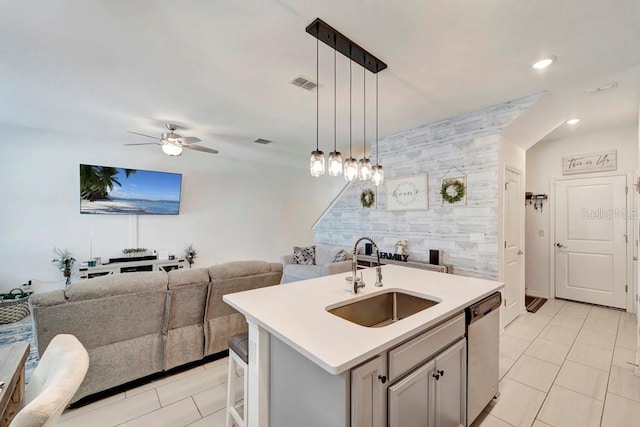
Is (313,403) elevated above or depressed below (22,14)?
below

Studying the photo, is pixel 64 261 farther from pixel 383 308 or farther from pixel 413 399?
pixel 413 399

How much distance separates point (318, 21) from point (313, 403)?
2297 mm

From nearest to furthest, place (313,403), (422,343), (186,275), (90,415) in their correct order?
(313,403)
(422,343)
(90,415)
(186,275)

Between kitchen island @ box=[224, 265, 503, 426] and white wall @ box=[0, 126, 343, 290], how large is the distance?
14.7 ft

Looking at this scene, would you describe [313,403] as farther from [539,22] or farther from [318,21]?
[539,22]

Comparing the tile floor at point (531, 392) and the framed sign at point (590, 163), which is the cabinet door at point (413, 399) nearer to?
the tile floor at point (531, 392)

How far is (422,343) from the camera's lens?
1.44 m

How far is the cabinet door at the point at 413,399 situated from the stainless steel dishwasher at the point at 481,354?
50cm

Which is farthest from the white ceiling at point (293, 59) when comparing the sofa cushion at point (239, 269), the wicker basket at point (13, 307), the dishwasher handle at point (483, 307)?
the wicker basket at point (13, 307)

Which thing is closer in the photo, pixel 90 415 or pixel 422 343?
pixel 422 343

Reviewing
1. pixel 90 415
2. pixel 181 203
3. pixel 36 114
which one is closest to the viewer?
pixel 90 415

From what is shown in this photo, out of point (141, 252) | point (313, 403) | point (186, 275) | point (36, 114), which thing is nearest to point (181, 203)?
point (141, 252)

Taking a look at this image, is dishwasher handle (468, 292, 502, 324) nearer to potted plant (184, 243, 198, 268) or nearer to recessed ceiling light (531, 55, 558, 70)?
recessed ceiling light (531, 55, 558, 70)

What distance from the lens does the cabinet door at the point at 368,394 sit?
1096 mm
